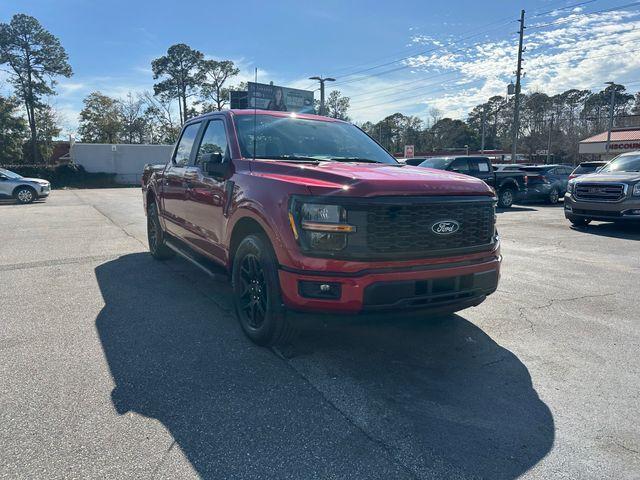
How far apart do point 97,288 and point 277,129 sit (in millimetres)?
3040

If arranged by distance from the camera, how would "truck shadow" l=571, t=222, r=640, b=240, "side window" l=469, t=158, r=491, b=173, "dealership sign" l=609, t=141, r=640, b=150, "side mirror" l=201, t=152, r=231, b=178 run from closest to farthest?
"side mirror" l=201, t=152, r=231, b=178 → "truck shadow" l=571, t=222, r=640, b=240 → "side window" l=469, t=158, r=491, b=173 → "dealership sign" l=609, t=141, r=640, b=150

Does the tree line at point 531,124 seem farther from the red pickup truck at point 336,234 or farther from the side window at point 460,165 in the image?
the red pickup truck at point 336,234

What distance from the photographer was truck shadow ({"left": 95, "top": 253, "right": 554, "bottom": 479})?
2.38 m

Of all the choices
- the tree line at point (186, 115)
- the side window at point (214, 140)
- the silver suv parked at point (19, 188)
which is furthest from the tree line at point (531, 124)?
the side window at point (214, 140)

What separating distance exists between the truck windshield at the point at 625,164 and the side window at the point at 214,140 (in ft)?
32.9

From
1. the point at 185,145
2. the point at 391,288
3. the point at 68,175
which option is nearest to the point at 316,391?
the point at 391,288

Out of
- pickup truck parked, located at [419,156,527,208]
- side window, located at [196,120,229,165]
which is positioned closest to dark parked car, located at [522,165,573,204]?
pickup truck parked, located at [419,156,527,208]

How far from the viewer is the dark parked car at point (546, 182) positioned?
59.5ft

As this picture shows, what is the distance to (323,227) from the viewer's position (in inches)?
120

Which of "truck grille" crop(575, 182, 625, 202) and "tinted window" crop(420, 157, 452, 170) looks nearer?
"truck grille" crop(575, 182, 625, 202)

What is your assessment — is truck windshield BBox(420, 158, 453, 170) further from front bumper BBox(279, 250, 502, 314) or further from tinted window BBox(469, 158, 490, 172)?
front bumper BBox(279, 250, 502, 314)

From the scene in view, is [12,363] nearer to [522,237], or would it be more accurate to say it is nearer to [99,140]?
[522,237]

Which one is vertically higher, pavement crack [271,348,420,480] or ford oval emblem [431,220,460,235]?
ford oval emblem [431,220,460,235]

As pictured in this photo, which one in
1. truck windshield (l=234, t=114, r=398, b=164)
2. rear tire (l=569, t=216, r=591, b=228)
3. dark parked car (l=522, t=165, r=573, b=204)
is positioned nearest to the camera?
truck windshield (l=234, t=114, r=398, b=164)
